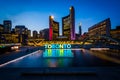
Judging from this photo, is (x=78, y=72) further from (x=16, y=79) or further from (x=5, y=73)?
(x=5, y=73)

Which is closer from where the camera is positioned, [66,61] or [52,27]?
[66,61]

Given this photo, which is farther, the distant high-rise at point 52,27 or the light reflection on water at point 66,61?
the distant high-rise at point 52,27

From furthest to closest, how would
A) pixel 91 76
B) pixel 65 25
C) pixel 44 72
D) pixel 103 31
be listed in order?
1. pixel 65 25
2. pixel 103 31
3. pixel 44 72
4. pixel 91 76

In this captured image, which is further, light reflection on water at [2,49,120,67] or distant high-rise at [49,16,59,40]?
distant high-rise at [49,16,59,40]

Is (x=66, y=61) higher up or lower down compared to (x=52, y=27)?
lower down

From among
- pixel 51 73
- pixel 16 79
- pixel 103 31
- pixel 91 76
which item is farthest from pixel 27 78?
pixel 103 31

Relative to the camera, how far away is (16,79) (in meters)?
14.9

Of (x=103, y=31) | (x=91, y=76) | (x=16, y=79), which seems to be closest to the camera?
(x=16, y=79)

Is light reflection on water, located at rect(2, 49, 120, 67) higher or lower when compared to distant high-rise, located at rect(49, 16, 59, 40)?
lower

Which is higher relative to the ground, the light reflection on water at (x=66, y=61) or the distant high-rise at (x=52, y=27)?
the distant high-rise at (x=52, y=27)

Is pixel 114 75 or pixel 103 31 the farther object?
pixel 103 31

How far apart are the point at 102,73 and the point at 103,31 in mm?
149540

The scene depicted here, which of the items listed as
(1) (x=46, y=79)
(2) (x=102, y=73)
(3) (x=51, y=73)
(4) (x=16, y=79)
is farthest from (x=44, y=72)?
(2) (x=102, y=73)

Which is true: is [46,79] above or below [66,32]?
below
